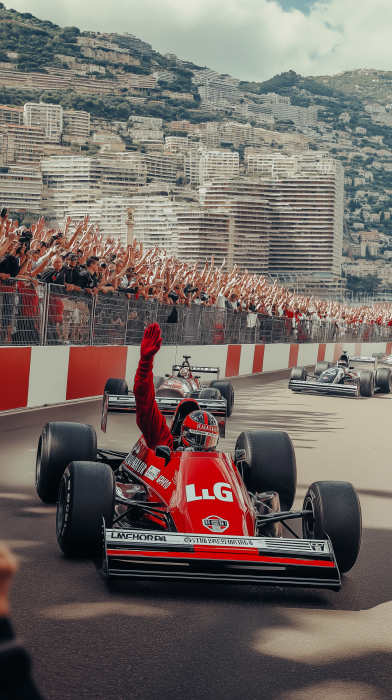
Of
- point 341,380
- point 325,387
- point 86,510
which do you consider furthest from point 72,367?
point 86,510

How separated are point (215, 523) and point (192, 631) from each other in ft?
2.79

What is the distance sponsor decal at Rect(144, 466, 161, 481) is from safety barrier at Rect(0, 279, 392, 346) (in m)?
6.21

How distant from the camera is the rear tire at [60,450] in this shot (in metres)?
6.07

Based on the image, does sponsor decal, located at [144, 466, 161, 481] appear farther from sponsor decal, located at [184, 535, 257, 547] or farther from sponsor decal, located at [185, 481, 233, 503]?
sponsor decal, located at [184, 535, 257, 547]

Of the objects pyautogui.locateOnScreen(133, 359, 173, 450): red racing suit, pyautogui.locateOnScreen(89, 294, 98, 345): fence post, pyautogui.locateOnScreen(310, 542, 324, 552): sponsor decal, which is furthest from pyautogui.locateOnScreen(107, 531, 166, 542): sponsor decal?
pyautogui.locateOnScreen(89, 294, 98, 345): fence post

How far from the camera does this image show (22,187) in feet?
570

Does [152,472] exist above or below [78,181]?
below

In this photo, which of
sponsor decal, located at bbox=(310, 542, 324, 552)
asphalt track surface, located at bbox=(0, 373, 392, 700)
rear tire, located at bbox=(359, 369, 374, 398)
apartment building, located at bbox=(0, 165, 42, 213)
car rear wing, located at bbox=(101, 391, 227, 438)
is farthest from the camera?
apartment building, located at bbox=(0, 165, 42, 213)

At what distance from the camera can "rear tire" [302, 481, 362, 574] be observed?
189 inches

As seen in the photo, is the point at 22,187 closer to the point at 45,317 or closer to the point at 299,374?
the point at 299,374

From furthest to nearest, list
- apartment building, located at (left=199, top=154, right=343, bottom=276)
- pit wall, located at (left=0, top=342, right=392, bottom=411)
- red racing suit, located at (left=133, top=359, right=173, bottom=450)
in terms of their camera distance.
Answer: apartment building, located at (left=199, top=154, right=343, bottom=276) → pit wall, located at (left=0, top=342, right=392, bottom=411) → red racing suit, located at (left=133, top=359, right=173, bottom=450)

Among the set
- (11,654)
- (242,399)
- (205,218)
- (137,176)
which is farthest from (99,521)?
(137,176)

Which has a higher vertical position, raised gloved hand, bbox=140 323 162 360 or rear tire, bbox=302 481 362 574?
raised gloved hand, bbox=140 323 162 360

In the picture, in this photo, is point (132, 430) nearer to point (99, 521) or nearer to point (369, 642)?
point (99, 521)
